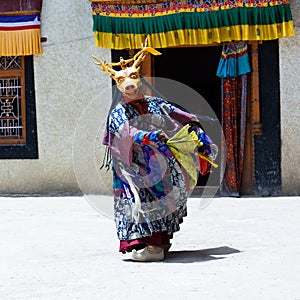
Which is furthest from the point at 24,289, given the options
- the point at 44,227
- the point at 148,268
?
the point at 44,227

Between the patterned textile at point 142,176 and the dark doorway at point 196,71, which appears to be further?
the dark doorway at point 196,71

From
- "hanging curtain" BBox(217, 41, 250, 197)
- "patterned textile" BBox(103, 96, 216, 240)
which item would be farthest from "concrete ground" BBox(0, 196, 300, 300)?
"hanging curtain" BBox(217, 41, 250, 197)

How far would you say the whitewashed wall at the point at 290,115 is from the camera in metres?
11.4

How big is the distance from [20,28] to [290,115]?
13.4ft

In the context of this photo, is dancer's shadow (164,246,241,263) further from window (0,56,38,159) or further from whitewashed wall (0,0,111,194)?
window (0,56,38,159)

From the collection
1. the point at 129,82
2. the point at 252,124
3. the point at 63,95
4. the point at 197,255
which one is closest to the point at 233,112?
the point at 252,124

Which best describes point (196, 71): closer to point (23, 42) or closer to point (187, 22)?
point (187, 22)

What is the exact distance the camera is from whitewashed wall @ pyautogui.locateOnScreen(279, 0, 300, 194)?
11430 millimetres

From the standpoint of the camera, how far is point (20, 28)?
12.1 meters

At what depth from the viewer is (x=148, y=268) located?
6.38 meters

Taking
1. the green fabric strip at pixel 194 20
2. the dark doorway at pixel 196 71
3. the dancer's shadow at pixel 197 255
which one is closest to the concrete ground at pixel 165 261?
the dancer's shadow at pixel 197 255

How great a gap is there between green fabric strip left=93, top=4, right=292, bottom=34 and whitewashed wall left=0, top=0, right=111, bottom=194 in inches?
19.1

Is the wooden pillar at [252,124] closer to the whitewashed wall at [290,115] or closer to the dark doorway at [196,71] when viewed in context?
the whitewashed wall at [290,115]

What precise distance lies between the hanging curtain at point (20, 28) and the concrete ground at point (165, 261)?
2807mm
